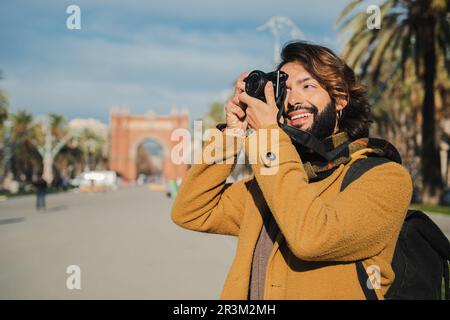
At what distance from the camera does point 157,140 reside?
264 feet

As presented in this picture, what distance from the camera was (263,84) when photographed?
5.41 feet

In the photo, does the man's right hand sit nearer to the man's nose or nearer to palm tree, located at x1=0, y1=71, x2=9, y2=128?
the man's nose

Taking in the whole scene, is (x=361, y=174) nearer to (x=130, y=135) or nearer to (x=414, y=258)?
(x=414, y=258)

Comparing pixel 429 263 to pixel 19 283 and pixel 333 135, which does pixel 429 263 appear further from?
pixel 19 283

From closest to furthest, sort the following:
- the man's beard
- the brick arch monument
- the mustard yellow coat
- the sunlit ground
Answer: the mustard yellow coat < the man's beard < the sunlit ground < the brick arch monument

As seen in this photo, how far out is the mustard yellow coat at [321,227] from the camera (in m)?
1.44

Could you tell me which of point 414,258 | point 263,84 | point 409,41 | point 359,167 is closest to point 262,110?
point 263,84

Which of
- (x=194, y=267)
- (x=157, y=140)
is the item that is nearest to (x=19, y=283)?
(x=194, y=267)

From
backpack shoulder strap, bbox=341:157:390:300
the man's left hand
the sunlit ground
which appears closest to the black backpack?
backpack shoulder strap, bbox=341:157:390:300

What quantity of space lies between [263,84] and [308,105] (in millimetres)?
220

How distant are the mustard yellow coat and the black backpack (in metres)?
0.03

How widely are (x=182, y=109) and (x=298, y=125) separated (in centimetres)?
8376

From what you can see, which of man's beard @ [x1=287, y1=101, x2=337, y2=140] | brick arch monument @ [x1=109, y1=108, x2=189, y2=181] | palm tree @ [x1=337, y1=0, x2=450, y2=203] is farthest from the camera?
brick arch monument @ [x1=109, y1=108, x2=189, y2=181]

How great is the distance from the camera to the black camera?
65.0 inches
